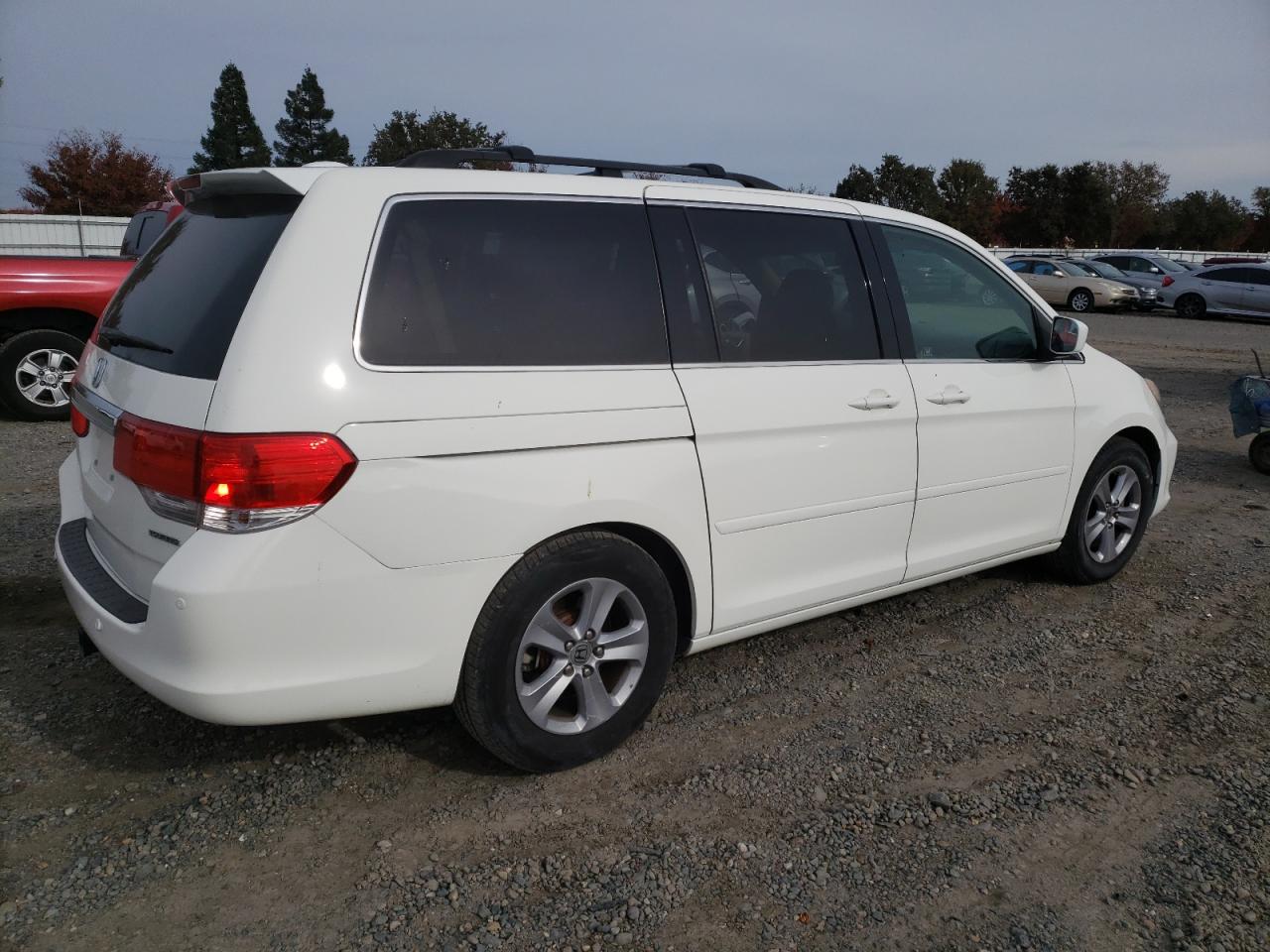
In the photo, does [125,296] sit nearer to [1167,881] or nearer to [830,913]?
[830,913]

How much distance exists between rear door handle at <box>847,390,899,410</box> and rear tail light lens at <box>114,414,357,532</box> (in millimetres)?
1904

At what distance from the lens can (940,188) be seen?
53.6 metres

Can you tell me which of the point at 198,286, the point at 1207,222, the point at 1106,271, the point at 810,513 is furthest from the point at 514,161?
the point at 1207,222

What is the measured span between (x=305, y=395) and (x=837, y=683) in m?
2.34

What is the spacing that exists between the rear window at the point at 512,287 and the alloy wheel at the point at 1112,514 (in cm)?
282

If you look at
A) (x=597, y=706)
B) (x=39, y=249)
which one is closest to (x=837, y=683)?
(x=597, y=706)

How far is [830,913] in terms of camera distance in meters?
2.48

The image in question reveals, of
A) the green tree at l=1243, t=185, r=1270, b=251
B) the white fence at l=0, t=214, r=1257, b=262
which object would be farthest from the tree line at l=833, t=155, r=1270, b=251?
the white fence at l=0, t=214, r=1257, b=262

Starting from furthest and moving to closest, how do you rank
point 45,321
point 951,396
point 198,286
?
point 45,321 < point 951,396 < point 198,286

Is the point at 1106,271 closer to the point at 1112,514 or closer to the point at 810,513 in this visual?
the point at 1112,514

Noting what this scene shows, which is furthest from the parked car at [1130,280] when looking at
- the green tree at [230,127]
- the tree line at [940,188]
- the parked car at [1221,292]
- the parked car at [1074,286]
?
the green tree at [230,127]

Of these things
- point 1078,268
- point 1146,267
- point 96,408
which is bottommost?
point 96,408

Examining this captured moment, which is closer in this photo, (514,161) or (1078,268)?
(514,161)

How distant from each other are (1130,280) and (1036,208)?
31.1 m
